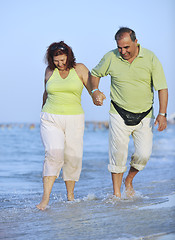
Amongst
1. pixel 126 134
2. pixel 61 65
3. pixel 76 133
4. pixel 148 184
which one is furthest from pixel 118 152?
pixel 148 184

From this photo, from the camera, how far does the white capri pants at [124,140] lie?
4.83 m

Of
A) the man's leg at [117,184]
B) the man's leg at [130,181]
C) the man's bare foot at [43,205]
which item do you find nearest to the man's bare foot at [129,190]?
the man's leg at [130,181]

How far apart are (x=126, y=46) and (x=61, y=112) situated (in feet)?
3.14

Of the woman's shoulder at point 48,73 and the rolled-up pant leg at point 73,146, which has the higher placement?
the woman's shoulder at point 48,73

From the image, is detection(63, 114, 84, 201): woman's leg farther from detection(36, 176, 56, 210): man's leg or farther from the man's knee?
the man's knee

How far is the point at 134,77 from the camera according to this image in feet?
15.4

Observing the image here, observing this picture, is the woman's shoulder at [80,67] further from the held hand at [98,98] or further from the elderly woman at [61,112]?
the held hand at [98,98]

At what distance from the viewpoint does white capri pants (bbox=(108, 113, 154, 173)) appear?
483 centimetres

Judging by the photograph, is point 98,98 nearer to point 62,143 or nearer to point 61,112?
point 61,112

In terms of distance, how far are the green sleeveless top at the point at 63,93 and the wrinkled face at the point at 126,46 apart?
55 cm

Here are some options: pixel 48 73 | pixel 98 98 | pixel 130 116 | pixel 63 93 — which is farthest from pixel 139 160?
pixel 48 73

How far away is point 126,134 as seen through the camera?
4.88 meters

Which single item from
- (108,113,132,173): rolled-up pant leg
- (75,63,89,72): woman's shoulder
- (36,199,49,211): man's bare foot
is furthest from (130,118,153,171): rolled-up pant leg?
(36,199,49,211): man's bare foot

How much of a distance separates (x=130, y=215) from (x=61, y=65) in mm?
1750
